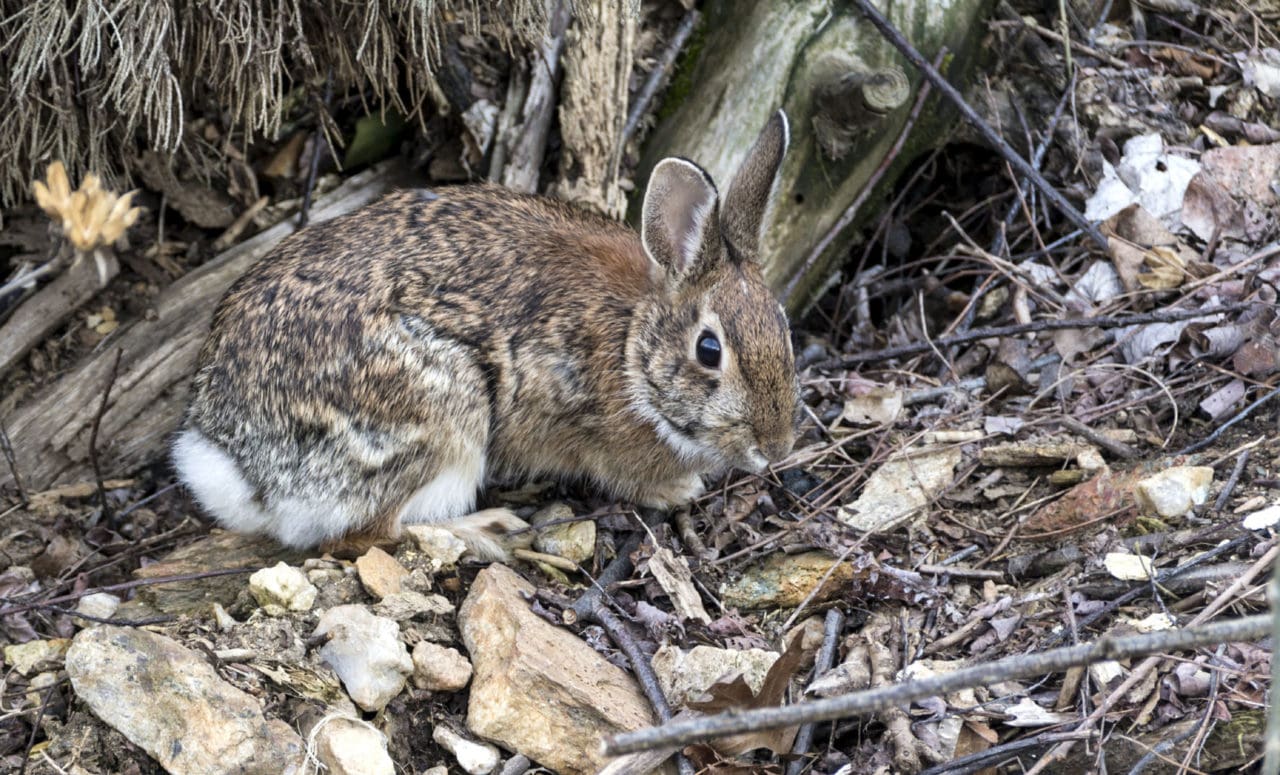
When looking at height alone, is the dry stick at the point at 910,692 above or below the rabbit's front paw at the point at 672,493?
above

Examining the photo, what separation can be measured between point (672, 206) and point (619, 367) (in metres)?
0.71

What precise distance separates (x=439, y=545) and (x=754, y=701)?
1.51 meters

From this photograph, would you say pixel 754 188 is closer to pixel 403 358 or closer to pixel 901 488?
pixel 901 488

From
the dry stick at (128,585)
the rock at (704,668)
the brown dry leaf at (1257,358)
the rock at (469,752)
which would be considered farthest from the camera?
the brown dry leaf at (1257,358)

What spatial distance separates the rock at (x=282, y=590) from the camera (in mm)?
4621

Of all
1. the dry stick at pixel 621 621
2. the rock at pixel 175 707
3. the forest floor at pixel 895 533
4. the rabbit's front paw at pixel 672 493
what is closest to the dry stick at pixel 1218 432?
the forest floor at pixel 895 533

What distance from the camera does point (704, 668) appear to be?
14.4ft

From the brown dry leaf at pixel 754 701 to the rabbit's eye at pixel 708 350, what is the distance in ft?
3.99

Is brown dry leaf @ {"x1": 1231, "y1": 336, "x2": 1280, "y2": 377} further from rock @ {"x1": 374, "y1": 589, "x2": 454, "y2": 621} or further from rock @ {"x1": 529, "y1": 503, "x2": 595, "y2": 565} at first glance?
rock @ {"x1": 374, "y1": 589, "x2": 454, "y2": 621}

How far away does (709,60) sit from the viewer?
20.9 feet

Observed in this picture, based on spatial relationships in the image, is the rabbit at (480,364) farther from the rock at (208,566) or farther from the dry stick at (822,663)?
the dry stick at (822,663)

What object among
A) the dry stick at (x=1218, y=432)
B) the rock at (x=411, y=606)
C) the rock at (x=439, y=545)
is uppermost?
the dry stick at (x=1218, y=432)

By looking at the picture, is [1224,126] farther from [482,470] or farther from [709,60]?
[482,470]

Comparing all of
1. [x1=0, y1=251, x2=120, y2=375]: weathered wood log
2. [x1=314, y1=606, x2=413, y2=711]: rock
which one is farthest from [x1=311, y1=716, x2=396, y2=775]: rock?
[x1=0, y1=251, x2=120, y2=375]: weathered wood log
